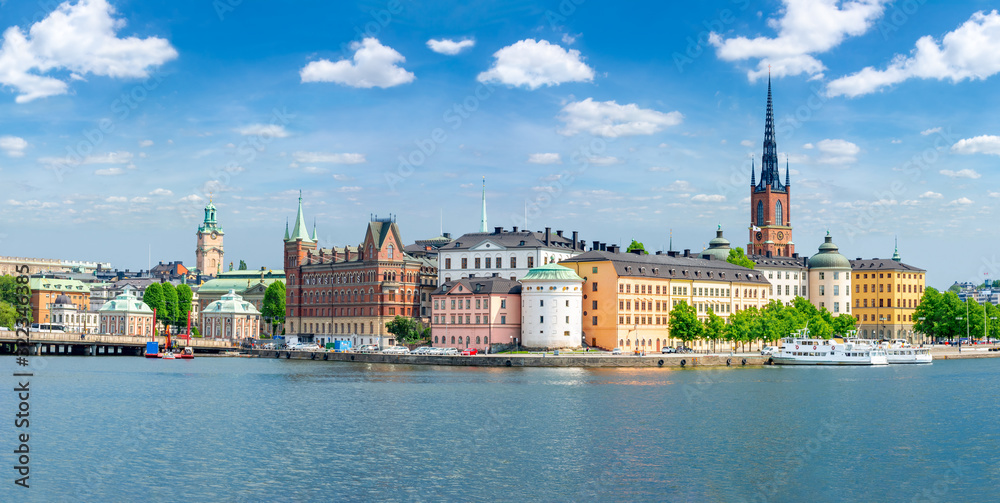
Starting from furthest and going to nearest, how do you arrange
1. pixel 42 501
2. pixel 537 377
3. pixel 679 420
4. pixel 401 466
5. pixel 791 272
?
1. pixel 791 272
2. pixel 537 377
3. pixel 679 420
4. pixel 401 466
5. pixel 42 501

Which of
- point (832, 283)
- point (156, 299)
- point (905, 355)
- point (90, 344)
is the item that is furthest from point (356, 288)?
point (832, 283)

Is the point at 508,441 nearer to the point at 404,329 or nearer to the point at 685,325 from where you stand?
the point at 685,325

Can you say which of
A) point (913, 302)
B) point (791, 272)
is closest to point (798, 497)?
point (791, 272)

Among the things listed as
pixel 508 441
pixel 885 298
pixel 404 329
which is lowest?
pixel 508 441

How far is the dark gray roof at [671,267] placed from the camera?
12506 cm

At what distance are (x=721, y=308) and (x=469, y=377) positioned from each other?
56929mm

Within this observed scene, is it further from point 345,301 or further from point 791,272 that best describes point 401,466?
point 791,272

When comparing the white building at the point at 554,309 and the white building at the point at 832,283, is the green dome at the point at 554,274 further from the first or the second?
the white building at the point at 832,283

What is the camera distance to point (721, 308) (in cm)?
13738

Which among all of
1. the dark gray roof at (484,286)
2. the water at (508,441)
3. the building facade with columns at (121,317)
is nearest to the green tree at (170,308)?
the building facade with columns at (121,317)

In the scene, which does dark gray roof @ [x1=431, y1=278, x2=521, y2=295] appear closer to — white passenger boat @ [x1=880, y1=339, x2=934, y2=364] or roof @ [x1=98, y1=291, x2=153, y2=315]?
white passenger boat @ [x1=880, y1=339, x2=934, y2=364]

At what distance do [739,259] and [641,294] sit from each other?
3888 centimetres

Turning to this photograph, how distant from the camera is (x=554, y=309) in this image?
392 feet

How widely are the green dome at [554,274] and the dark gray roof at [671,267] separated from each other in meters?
5.26
